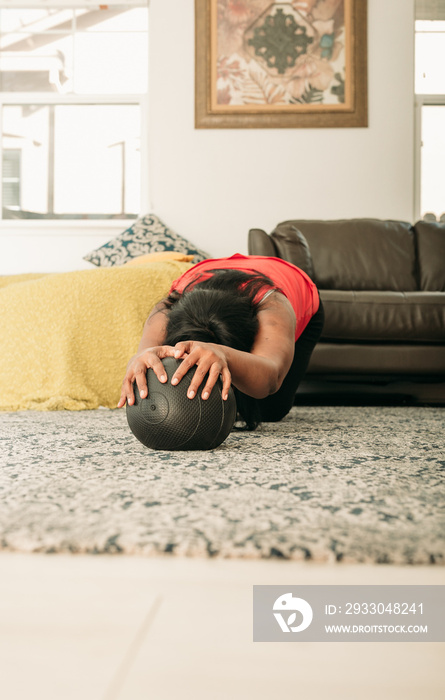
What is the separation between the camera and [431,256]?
133 inches

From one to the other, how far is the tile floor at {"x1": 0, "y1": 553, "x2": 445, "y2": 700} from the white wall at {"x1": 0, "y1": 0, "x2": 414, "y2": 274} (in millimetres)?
3741

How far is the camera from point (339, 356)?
2570 millimetres

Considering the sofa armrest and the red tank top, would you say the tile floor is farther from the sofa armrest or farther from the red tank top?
the sofa armrest

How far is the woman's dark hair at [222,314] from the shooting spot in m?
1.30

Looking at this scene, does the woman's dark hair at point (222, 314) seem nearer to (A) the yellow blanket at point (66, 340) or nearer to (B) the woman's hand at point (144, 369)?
(B) the woman's hand at point (144, 369)

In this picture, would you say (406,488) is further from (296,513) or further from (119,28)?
(119,28)

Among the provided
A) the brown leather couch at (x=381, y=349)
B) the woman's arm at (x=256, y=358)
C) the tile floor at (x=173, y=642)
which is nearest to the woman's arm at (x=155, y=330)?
the woman's arm at (x=256, y=358)

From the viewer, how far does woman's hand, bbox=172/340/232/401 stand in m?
1.10

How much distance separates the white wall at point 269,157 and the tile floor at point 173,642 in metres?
3.74

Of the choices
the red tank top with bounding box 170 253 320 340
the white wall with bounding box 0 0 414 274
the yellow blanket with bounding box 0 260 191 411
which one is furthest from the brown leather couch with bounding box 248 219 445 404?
the white wall with bounding box 0 0 414 274

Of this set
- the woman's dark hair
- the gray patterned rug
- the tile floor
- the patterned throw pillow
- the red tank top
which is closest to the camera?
the tile floor

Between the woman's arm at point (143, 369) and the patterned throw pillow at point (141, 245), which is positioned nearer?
the woman's arm at point (143, 369)

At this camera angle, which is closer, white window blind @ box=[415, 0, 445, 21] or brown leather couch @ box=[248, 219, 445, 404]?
brown leather couch @ box=[248, 219, 445, 404]

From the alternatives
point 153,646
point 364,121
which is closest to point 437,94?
point 364,121
